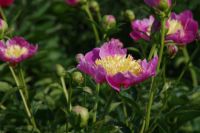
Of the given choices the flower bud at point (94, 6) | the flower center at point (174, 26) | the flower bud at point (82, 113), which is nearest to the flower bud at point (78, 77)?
the flower bud at point (82, 113)

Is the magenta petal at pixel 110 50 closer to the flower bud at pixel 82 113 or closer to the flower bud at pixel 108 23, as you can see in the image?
the flower bud at pixel 108 23

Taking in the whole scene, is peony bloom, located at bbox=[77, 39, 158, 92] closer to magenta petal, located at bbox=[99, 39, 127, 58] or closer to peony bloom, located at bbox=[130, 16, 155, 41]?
magenta petal, located at bbox=[99, 39, 127, 58]

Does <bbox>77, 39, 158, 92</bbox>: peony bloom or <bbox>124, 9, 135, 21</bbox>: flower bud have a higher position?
<bbox>124, 9, 135, 21</bbox>: flower bud

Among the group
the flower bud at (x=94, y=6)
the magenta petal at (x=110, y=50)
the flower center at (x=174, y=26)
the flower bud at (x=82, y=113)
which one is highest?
the flower bud at (x=94, y=6)

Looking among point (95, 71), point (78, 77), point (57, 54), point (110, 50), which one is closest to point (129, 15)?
point (110, 50)

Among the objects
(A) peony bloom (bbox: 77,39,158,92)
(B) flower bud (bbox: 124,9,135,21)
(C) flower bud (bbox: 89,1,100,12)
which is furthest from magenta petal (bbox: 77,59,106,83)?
(C) flower bud (bbox: 89,1,100,12)

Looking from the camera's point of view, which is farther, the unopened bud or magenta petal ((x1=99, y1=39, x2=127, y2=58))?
magenta petal ((x1=99, y1=39, x2=127, y2=58))

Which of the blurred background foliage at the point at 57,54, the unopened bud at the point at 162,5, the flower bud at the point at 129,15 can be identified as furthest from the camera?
the blurred background foliage at the point at 57,54

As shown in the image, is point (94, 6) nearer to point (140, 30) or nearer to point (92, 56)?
point (140, 30)
